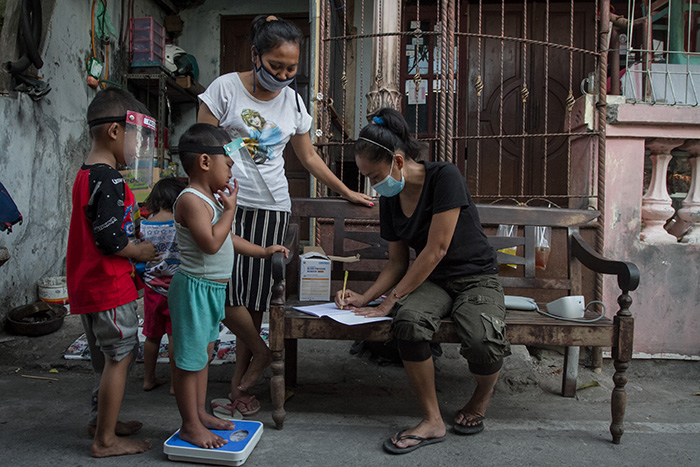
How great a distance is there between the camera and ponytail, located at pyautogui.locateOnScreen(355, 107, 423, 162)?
2.26 m

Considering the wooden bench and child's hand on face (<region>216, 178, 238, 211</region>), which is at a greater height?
child's hand on face (<region>216, 178, 238, 211</region>)

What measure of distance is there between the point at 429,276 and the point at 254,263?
85cm

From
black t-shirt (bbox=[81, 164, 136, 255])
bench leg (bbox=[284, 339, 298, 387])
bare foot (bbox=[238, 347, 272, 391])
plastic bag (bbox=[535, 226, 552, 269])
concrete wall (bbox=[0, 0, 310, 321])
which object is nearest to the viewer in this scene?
→ black t-shirt (bbox=[81, 164, 136, 255])

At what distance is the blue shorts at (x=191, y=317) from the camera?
6.39 ft

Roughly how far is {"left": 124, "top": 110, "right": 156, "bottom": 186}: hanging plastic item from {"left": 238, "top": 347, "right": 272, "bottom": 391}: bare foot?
3.19ft

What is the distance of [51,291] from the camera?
12.9 feet

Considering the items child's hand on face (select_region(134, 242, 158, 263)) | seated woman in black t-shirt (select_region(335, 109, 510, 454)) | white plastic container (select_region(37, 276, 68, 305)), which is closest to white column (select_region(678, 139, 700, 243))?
seated woman in black t-shirt (select_region(335, 109, 510, 454))

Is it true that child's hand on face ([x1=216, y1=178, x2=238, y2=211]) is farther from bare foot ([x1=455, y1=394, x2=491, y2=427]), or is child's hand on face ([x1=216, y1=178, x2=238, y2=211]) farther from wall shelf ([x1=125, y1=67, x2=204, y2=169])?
wall shelf ([x1=125, y1=67, x2=204, y2=169])

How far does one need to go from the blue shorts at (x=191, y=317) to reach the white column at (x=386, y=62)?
7.34 feet

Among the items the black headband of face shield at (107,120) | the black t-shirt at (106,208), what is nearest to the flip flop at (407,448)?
the black t-shirt at (106,208)

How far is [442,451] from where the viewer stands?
83.5 inches

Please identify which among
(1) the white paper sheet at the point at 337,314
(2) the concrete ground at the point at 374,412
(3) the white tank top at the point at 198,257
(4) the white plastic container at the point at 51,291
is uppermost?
(3) the white tank top at the point at 198,257

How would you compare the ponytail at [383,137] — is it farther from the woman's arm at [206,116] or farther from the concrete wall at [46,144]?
the concrete wall at [46,144]

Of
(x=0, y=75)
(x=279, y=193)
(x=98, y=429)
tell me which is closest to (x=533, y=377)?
(x=279, y=193)
